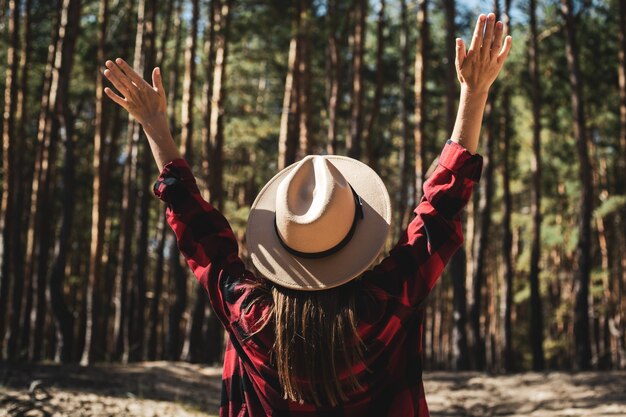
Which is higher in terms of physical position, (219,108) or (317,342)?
(219,108)

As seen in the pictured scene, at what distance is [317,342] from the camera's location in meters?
1.83

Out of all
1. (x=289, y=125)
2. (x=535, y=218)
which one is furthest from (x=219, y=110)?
(x=535, y=218)

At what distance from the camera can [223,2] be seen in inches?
736

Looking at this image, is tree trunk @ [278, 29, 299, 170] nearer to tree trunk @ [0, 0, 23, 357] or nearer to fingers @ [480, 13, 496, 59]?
tree trunk @ [0, 0, 23, 357]

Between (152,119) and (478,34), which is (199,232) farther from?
(478,34)

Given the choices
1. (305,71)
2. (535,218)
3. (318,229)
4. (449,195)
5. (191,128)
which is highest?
(305,71)

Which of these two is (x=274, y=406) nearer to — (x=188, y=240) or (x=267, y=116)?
(x=188, y=240)

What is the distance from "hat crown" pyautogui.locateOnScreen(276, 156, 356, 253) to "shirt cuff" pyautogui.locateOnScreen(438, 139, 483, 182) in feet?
0.97

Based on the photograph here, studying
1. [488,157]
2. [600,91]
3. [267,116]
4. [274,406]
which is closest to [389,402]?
[274,406]

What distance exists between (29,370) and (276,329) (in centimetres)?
986

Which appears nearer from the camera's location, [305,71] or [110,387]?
[110,387]

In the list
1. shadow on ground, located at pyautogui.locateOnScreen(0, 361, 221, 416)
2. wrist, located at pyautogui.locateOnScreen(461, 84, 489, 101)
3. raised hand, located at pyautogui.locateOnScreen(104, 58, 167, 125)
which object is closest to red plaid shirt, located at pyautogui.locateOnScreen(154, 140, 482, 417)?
wrist, located at pyautogui.locateOnScreen(461, 84, 489, 101)

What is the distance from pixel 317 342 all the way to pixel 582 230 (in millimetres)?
14759

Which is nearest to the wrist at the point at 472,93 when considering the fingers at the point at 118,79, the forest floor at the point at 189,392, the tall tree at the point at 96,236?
the fingers at the point at 118,79
